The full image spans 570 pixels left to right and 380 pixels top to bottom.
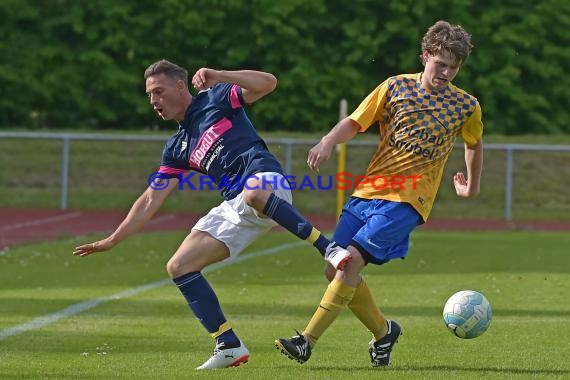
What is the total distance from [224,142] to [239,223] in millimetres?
490

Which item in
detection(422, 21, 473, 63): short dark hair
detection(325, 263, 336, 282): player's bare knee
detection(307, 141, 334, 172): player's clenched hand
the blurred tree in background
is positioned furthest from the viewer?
the blurred tree in background

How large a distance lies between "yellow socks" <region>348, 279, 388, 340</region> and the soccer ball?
441mm

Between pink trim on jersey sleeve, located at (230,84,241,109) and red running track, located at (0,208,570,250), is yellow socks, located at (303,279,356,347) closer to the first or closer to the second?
pink trim on jersey sleeve, located at (230,84,241,109)

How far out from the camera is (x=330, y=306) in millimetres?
7996

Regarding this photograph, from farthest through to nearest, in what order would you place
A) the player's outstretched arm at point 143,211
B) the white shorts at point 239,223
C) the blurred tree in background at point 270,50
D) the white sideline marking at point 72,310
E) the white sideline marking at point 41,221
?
the blurred tree in background at point 270,50, the white sideline marking at point 41,221, the white sideline marking at point 72,310, the player's outstretched arm at point 143,211, the white shorts at point 239,223

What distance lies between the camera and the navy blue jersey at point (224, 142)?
8188 millimetres

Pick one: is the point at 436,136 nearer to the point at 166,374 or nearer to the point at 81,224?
Answer: the point at 166,374

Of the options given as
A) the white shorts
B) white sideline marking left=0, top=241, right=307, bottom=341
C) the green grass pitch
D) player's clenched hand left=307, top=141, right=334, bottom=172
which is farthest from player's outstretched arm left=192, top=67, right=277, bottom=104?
white sideline marking left=0, top=241, right=307, bottom=341

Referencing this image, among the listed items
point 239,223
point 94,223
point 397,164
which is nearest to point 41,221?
point 94,223

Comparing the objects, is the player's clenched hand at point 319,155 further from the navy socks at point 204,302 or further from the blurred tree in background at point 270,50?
the blurred tree in background at point 270,50

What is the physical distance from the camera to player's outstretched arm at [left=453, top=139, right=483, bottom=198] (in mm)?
8336

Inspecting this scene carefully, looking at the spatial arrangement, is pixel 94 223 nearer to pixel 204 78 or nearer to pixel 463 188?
pixel 463 188

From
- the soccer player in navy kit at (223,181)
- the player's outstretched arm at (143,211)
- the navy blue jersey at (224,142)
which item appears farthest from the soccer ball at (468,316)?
the player's outstretched arm at (143,211)

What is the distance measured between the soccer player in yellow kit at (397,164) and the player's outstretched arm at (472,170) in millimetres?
47
